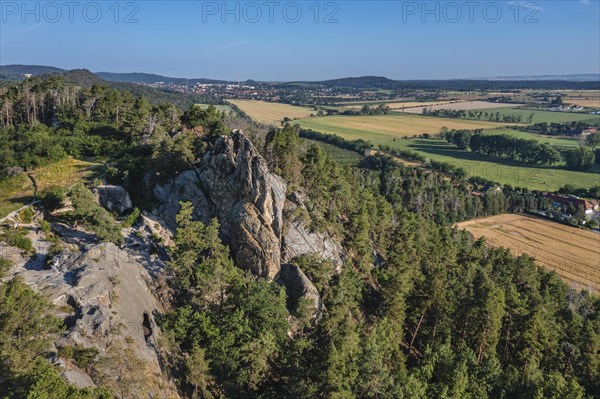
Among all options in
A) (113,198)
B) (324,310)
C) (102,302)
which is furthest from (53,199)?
(324,310)

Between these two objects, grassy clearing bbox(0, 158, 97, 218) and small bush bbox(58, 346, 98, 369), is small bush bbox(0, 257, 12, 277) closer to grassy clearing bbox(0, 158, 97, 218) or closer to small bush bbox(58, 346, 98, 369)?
small bush bbox(58, 346, 98, 369)

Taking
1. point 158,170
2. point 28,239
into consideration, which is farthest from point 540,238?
point 28,239

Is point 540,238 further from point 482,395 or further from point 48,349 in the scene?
point 48,349

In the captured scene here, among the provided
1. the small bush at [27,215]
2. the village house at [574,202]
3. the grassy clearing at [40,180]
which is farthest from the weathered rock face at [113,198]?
the village house at [574,202]

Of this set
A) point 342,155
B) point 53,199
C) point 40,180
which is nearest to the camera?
point 53,199

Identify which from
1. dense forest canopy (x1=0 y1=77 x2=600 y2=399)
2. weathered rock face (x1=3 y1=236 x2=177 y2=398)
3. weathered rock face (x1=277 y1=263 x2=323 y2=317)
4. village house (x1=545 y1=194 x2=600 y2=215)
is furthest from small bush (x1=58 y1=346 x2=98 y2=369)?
village house (x1=545 y1=194 x2=600 y2=215)

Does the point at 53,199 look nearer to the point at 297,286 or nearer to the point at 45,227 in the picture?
the point at 45,227
